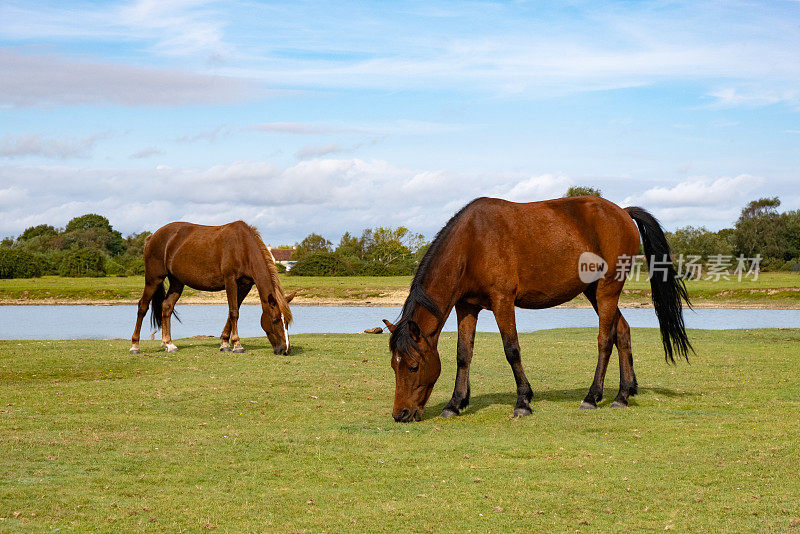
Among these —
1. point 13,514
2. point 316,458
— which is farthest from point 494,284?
point 13,514

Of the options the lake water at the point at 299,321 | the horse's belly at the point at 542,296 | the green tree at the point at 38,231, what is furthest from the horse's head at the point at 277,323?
the green tree at the point at 38,231

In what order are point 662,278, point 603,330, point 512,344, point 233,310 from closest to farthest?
point 512,344 → point 603,330 → point 662,278 → point 233,310

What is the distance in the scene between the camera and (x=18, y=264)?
6894cm

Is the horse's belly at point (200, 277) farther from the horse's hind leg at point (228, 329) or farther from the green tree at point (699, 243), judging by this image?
the green tree at point (699, 243)

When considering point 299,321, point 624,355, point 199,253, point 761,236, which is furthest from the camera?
point 761,236

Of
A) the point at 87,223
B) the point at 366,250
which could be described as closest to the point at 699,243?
the point at 366,250

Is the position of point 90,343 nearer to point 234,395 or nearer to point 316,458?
point 234,395

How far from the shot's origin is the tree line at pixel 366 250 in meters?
70.4

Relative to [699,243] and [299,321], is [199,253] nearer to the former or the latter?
[299,321]

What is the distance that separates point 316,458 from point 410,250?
8250 cm

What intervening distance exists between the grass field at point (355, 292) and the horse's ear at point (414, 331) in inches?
1564

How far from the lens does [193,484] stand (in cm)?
633

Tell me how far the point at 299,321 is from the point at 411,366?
1080 inches

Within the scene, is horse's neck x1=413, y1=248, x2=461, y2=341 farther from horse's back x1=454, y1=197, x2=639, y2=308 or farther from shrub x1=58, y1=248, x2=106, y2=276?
shrub x1=58, y1=248, x2=106, y2=276
